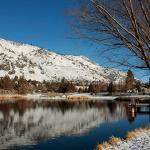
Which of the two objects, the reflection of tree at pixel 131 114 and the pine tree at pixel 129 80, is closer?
the pine tree at pixel 129 80

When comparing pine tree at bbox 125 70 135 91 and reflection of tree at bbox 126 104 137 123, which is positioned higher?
pine tree at bbox 125 70 135 91

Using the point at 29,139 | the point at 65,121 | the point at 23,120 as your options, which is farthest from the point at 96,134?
the point at 23,120

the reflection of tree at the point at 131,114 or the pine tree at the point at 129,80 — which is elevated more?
the pine tree at the point at 129,80

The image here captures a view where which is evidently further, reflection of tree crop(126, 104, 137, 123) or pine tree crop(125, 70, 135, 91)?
reflection of tree crop(126, 104, 137, 123)

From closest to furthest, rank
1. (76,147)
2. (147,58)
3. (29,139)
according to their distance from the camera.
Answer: (147,58) → (76,147) → (29,139)

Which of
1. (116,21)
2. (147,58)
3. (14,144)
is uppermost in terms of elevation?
(116,21)

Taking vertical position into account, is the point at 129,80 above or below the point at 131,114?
above

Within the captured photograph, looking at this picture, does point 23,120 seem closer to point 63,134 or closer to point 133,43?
point 63,134

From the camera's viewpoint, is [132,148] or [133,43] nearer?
[133,43]

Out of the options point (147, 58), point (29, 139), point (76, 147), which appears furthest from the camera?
point (29, 139)

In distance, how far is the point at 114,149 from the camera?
1689 centimetres

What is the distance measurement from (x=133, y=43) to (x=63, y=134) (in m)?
26.0

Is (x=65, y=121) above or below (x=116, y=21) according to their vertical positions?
below

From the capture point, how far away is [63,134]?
109 feet
